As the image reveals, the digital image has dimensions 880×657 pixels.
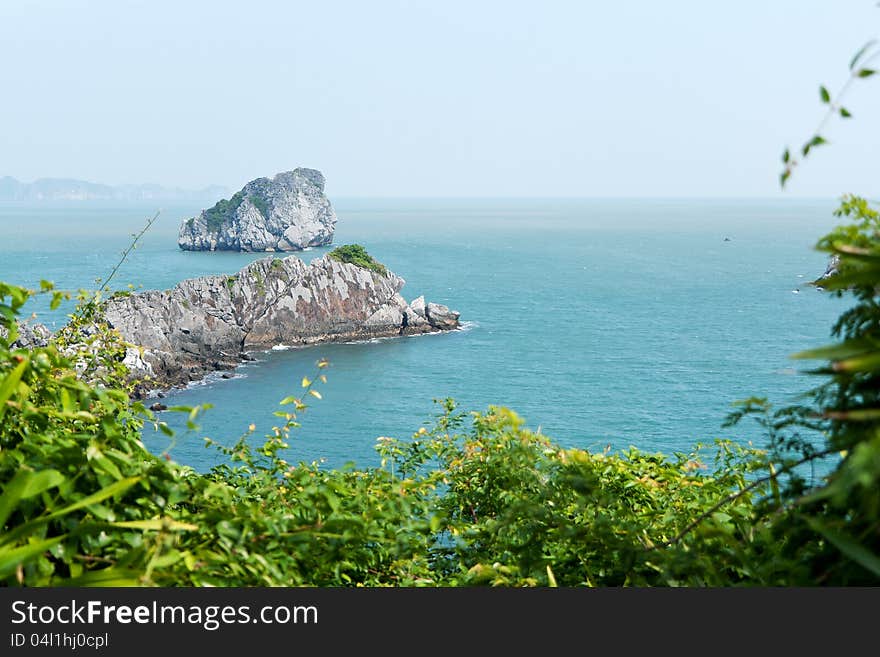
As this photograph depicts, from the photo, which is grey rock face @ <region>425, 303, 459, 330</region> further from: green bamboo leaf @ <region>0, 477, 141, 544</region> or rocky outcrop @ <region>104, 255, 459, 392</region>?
green bamboo leaf @ <region>0, 477, 141, 544</region>

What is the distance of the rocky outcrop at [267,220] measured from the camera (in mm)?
93875

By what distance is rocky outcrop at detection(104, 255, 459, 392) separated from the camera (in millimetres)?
41188

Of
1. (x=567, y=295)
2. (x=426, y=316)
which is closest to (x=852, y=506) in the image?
(x=426, y=316)

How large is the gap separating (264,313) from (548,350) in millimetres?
18044

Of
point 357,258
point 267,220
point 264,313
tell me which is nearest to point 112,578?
point 264,313

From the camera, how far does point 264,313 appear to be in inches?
1896

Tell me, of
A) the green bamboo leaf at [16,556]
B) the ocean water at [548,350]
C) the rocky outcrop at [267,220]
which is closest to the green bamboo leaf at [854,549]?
the green bamboo leaf at [16,556]

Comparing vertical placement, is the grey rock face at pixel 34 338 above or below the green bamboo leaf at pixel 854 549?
below

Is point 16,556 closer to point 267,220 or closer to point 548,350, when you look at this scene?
point 548,350

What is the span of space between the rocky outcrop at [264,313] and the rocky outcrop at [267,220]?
148 feet

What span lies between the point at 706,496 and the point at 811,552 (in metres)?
2.08

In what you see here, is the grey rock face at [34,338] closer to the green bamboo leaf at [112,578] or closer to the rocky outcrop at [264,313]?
the green bamboo leaf at [112,578]

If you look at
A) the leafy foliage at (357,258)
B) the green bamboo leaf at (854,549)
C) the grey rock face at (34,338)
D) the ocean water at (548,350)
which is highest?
the green bamboo leaf at (854,549)

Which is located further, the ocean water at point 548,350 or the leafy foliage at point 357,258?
the leafy foliage at point 357,258
